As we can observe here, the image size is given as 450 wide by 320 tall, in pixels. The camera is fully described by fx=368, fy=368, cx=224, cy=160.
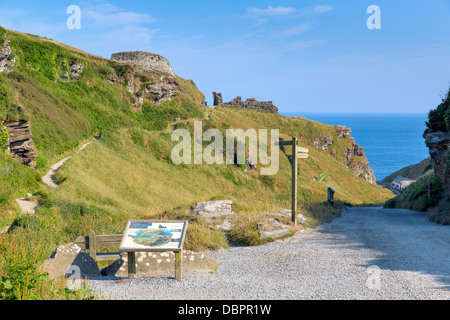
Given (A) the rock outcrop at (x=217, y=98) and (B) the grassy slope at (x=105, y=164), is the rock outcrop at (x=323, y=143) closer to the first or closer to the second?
(B) the grassy slope at (x=105, y=164)

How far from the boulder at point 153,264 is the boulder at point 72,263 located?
33cm

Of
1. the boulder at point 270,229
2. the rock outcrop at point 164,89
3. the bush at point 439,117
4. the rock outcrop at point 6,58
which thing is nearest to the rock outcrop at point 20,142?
the rock outcrop at point 6,58

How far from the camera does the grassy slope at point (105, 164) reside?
18.2 meters

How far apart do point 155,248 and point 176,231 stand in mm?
748

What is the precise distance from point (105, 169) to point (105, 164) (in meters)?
1.08

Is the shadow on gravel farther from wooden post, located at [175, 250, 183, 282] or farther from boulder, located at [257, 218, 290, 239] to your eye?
wooden post, located at [175, 250, 183, 282]

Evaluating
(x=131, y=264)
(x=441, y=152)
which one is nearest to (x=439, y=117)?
(x=441, y=152)

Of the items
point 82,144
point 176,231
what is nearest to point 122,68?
point 82,144

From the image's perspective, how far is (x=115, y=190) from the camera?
2852cm

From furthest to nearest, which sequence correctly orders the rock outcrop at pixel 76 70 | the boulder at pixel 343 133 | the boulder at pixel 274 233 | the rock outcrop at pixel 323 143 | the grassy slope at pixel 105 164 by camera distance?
1. the boulder at pixel 343 133
2. the rock outcrop at pixel 323 143
3. the rock outcrop at pixel 76 70
4. the grassy slope at pixel 105 164
5. the boulder at pixel 274 233

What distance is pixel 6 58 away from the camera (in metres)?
35.7

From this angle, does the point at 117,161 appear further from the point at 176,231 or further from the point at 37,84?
the point at 176,231

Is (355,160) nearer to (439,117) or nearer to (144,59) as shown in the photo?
(144,59)

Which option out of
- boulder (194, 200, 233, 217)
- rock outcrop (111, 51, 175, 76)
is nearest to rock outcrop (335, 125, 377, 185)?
rock outcrop (111, 51, 175, 76)
